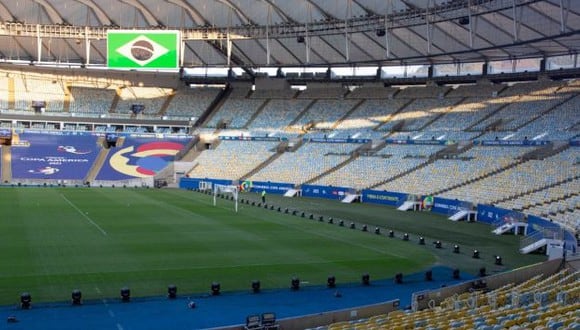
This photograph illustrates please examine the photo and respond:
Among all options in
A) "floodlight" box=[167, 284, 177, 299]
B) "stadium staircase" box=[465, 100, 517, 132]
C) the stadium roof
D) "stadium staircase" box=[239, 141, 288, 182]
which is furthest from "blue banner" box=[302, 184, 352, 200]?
"floodlight" box=[167, 284, 177, 299]

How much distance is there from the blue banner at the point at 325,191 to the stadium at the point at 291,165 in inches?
8.4

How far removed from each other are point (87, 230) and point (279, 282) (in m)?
14.1

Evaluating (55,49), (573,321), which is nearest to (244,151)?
(55,49)

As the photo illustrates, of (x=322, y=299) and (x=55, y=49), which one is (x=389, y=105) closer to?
(x=55, y=49)

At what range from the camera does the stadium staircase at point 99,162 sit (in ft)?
220

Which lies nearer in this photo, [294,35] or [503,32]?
[503,32]

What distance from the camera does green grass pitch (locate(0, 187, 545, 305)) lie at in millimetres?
21906

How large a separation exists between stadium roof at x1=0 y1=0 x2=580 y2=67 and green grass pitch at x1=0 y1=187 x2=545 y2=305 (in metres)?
15.8

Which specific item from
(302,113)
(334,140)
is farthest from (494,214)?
(302,113)

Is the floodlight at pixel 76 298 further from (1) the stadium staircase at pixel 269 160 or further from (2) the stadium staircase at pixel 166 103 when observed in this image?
(2) the stadium staircase at pixel 166 103

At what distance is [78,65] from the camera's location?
70.1 meters

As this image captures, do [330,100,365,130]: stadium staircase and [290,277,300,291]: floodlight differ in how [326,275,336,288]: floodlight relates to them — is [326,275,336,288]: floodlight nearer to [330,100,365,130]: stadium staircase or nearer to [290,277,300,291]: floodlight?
[290,277,300,291]: floodlight

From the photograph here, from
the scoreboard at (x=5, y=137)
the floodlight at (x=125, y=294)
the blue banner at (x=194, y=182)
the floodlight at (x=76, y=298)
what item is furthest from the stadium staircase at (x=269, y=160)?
the floodlight at (x=76, y=298)

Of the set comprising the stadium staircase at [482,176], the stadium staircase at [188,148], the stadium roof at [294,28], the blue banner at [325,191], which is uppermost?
the stadium roof at [294,28]
